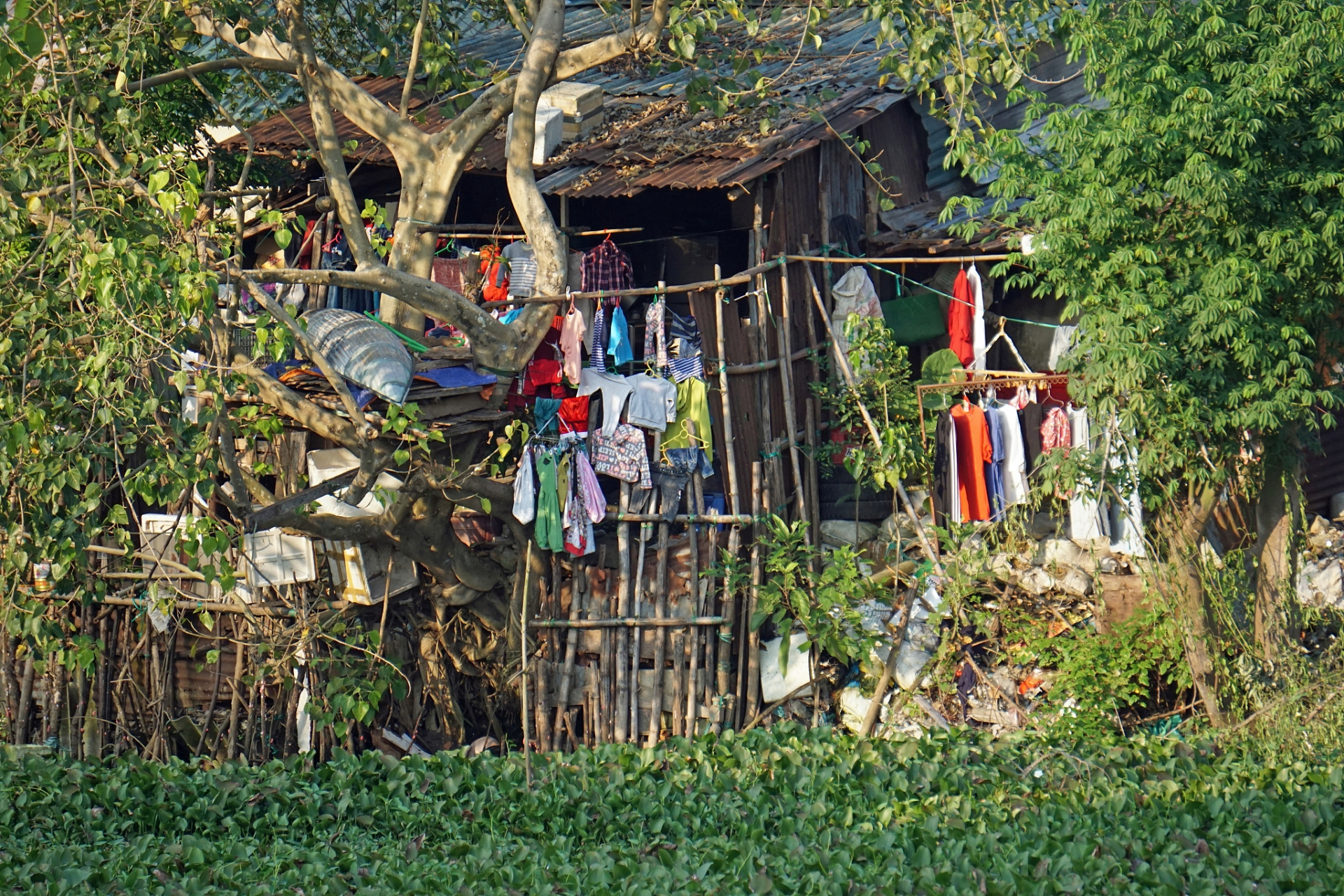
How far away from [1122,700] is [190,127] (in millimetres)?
7996

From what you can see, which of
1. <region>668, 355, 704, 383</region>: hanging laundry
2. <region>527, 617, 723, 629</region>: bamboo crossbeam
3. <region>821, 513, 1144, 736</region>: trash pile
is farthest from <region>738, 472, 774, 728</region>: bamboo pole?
<region>668, 355, 704, 383</region>: hanging laundry

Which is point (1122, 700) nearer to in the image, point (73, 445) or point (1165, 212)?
point (1165, 212)

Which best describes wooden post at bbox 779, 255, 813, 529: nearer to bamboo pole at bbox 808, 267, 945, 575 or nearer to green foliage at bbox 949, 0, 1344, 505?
bamboo pole at bbox 808, 267, 945, 575

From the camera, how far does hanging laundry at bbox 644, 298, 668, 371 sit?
8.98m

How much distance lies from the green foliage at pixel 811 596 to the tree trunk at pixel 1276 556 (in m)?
2.46

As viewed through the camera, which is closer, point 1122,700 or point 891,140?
point 1122,700

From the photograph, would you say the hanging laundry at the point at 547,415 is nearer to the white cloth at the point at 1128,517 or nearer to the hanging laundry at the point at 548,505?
the hanging laundry at the point at 548,505

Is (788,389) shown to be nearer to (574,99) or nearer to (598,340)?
(598,340)

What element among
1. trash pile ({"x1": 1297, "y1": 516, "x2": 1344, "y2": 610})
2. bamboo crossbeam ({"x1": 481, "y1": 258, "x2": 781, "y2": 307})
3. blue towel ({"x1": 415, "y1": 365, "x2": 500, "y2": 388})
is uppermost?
bamboo crossbeam ({"x1": 481, "y1": 258, "x2": 781, "y2": 307})

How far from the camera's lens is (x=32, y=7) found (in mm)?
6051

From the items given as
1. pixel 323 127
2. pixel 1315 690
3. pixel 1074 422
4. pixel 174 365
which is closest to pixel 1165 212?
pixel 1074 422

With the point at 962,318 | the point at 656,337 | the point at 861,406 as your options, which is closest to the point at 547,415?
the point at 656,337

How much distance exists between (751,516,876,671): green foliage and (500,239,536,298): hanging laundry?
2426mm

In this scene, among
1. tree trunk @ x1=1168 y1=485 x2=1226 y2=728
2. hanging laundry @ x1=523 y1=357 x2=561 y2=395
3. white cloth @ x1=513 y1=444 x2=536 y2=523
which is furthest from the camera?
hanging laundry @ x1=523 y1=357 x2=561 y2=395
